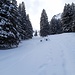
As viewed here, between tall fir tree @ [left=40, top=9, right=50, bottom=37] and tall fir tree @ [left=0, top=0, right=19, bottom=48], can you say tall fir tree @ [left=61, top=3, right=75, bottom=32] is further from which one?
tall fir tree @ [left=0, top=0, right=19, bottom=48]

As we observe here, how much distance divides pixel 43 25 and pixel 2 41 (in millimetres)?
36996

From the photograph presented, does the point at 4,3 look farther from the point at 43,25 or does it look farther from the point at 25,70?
the point at 43,25

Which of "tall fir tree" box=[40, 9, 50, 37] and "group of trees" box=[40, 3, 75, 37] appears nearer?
"group of trees" box=[40, 3, 75, 37]

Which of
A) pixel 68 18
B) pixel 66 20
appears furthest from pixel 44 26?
pixel 68 18

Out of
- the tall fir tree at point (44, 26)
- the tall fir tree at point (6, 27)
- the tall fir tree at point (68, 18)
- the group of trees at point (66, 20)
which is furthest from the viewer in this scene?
the tall fir tree at point (44, 26)

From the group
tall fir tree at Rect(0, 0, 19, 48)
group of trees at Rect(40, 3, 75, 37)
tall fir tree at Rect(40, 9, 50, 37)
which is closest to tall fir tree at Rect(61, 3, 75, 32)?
group of trees at Rect(40, 3, 75, 37)

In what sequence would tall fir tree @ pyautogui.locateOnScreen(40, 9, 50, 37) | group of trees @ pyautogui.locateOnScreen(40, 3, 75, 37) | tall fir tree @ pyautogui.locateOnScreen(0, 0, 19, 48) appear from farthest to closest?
tall fir tree @ pyautogui.locateOnScreen(40, 9, 50, 37) → group of trees @ pyautogui.locateOnScreen(40, 3, 75, 37) → tall fir tree @ pyautogui.locateOnScreen(0, 0, 19, 48)

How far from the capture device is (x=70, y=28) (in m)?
42.3

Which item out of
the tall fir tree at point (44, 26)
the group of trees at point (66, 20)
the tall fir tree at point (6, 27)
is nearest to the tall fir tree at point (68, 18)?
the group of trees at point (66, 20)

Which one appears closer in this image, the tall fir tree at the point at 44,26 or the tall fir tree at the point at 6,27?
the tall fir tree at the point at 6,27

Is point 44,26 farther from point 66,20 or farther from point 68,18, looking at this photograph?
point 68,18

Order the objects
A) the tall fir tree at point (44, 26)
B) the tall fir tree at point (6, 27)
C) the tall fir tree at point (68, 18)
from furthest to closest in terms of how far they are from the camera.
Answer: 1. the tall fir tree at point (44, 26)
2. the tall fir tree at point (68, 18)
3. the tall fir tree at point (6, 27)

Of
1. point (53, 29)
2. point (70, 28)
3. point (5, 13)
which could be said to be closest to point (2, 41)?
point (5, 13)

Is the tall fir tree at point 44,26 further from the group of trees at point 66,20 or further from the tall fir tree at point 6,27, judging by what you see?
the tall fir tree at point 6,27
